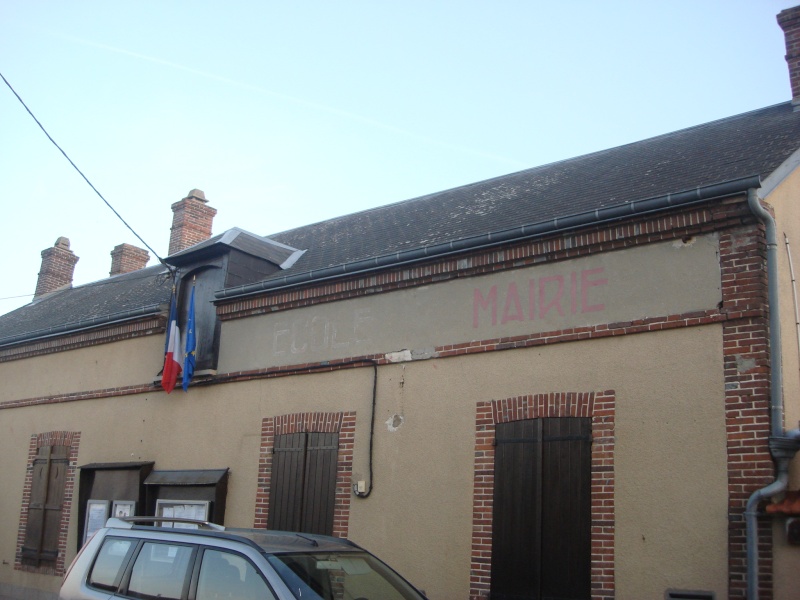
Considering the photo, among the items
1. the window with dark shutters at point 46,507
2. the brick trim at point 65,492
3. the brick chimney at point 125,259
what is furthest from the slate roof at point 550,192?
the brick chimney at point 125,259

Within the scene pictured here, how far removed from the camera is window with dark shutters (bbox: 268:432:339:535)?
11227 mm

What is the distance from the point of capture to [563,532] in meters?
8.82

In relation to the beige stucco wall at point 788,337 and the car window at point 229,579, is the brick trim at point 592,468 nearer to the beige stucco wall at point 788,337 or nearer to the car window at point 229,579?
the beige stucco wall at point 788,337

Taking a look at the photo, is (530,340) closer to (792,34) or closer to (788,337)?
(788,337)

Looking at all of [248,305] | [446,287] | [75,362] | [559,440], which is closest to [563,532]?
[559,440]

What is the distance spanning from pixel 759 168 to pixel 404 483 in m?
5.32

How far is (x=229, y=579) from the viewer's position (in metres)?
6.41

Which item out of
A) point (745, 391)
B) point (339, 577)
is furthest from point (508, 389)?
point (339, 577)

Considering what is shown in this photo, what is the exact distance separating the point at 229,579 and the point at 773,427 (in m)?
4.88

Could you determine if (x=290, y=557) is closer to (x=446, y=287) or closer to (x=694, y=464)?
(x=694, y=464)

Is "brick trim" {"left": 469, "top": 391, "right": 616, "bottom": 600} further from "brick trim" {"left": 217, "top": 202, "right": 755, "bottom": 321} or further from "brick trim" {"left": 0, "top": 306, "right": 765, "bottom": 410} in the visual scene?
Answer: "brick trim" {"left": 217, "top": 202, "right": 755, "bottom": 321}

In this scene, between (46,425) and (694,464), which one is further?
(46,425)

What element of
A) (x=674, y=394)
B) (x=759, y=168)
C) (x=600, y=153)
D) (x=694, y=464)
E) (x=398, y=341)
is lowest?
(x=694, y=464)

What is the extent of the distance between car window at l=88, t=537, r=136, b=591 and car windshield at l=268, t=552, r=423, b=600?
1.68m
